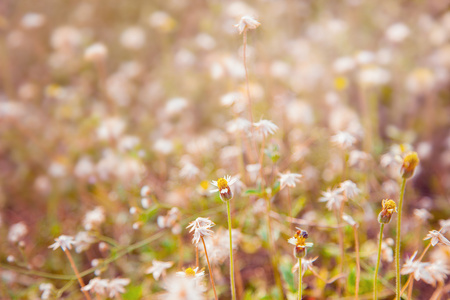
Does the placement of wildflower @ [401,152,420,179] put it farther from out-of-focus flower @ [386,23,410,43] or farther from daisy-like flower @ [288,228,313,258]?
out-of-focus flower @ [386,23,410,43]

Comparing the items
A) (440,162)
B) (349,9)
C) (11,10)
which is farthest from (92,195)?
(349,9)

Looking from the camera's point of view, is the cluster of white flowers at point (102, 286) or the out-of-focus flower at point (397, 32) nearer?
the cluster of white flowers at point (102, 286)

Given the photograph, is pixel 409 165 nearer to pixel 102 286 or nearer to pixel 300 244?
pixel 300 244

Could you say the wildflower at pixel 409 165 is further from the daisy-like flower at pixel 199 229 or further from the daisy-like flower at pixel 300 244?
the daisy-like flower at pixel 199 229

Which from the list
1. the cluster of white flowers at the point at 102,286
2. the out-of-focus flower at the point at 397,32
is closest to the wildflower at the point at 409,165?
the cluster of white flowers at the point at 102,286

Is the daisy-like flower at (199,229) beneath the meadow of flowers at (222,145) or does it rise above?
beneath

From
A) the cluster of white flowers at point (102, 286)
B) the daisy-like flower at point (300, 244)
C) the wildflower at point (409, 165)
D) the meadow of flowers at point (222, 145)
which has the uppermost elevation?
the meadow of flowers at point (222, 145)

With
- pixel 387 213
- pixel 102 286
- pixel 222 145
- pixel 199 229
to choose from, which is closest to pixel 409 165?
pixel 387 213

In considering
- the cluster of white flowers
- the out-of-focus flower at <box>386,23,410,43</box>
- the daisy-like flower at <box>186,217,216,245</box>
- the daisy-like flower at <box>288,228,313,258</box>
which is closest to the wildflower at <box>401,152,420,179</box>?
the daisy-like flower at <box>288,228,313,258</box>
